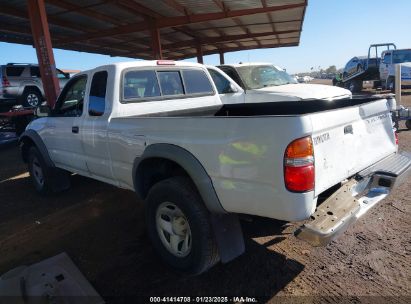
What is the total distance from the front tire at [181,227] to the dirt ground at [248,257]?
0.20 m

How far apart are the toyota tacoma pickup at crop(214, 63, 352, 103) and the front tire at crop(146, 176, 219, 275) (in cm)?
420

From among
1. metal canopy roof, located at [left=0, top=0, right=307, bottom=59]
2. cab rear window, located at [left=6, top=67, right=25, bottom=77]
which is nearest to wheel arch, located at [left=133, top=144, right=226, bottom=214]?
metal canopy roof, located at [left=0, top=0, right=307, bottom=59]

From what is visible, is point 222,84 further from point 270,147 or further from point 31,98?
point 31,98

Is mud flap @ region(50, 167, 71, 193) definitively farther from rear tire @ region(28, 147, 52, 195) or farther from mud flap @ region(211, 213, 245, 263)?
mud flap @ region(211, 213, 245, 263)

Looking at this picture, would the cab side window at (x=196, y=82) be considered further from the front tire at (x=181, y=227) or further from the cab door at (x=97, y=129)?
the front tire at (x=181, y=227)

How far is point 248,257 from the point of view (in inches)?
127

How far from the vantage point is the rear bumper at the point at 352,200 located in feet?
7.39

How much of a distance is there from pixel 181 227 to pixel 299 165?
4.22 ft

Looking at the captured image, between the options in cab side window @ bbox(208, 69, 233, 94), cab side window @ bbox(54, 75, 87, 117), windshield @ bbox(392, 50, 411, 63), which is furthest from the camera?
windshield @ bbox(392, 50, 411, 63)

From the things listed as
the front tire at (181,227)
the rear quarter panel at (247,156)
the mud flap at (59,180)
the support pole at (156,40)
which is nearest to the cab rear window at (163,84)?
the rear quarter panel at (247,156)

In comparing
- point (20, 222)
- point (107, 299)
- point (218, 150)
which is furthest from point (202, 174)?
point (20, 222)

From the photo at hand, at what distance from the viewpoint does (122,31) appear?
45.1 ft

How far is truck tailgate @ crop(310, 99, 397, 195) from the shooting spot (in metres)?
2.28

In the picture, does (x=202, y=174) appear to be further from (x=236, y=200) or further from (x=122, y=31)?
(x=122, y=31)
